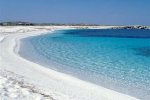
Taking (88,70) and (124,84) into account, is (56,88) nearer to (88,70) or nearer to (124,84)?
(124,84)

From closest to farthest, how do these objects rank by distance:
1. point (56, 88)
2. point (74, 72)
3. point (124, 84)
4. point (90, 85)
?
point (56, 88) → point (90, 85) → point (124, 84) → point (74, 72)

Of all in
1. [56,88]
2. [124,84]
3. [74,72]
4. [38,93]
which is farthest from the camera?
[74,72]

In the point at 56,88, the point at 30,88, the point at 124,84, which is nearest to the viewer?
the point at 30,88

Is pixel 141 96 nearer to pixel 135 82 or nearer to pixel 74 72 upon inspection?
pixel 135 82

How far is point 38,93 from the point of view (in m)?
8.08

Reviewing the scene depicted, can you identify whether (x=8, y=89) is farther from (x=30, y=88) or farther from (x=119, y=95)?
(x=119, y=95)

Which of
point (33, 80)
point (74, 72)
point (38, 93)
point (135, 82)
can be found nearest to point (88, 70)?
point (74, 72)

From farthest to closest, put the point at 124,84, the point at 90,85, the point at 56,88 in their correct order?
1. the point at 124,84
2. the point at 90,85
3. the point at 56,88

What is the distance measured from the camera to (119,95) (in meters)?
8.92

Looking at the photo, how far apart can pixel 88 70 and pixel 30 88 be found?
5.30 metres

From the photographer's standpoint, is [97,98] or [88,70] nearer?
[97,98]

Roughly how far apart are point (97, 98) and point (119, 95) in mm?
926

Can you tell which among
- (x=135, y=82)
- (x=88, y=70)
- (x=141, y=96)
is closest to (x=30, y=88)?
(x=141, y=96)

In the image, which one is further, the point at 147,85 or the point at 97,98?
the point at 147,85
